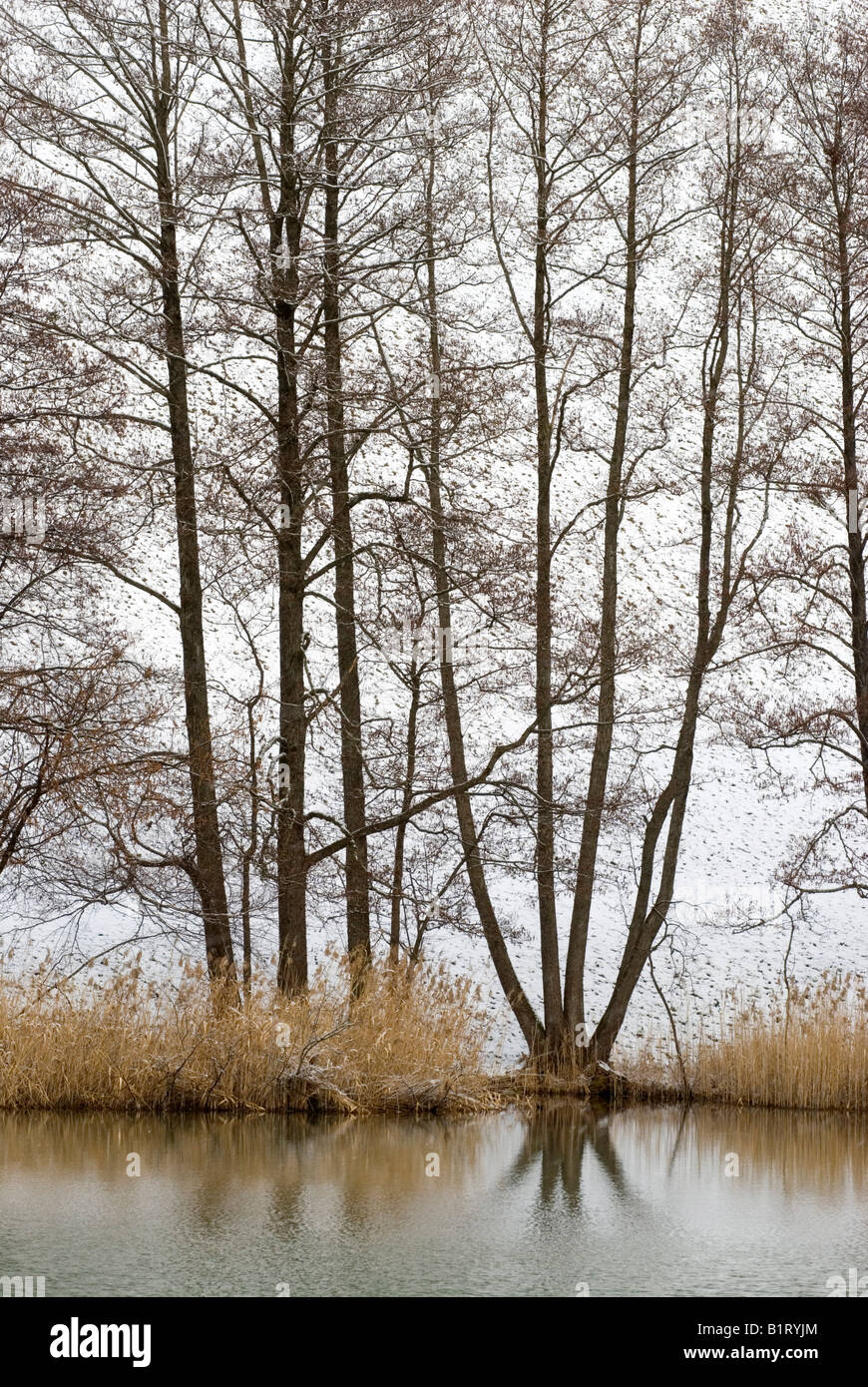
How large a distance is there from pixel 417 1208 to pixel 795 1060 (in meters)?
6.53

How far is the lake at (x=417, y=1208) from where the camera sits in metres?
6.20

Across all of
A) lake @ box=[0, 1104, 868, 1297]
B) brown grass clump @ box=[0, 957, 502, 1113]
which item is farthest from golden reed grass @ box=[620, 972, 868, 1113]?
brown grass clump @ box=[0, 957, 502, 1113]

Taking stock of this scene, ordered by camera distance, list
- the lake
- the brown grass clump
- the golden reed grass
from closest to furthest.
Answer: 1. the lake
2. the brown grass clump
3. the golden reed grass

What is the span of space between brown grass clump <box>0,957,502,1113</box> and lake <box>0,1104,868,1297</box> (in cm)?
38

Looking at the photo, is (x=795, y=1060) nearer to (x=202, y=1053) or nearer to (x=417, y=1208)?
(x=202, y=1053)

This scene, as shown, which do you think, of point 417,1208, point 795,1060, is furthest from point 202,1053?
point 795,1060

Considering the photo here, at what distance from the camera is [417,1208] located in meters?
7.83

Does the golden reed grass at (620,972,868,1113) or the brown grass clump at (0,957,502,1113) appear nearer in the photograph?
the brown grass clump at (0,957,502,1113)

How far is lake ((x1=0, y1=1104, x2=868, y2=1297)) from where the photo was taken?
6.20 metres

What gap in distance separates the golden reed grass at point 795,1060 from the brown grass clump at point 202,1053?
300cm

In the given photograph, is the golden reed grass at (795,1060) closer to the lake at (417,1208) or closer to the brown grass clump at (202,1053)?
the lake at (417,1208)

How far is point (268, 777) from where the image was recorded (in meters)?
13.6

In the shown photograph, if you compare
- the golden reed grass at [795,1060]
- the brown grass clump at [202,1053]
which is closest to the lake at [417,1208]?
the brown grass clump at [202,1053]

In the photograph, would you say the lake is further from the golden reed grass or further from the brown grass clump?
the golden reed grass
